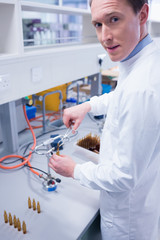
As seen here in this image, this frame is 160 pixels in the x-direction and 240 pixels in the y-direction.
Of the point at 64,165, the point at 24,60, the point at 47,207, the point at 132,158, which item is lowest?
the point at 47,207

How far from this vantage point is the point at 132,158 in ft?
2.09

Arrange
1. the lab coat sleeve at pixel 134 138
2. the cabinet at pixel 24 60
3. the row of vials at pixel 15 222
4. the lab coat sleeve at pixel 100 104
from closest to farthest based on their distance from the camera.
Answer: the lab coat sleeve at pixel 134 138
the row of vials at pixel 15 222
the cabinet at pixel 24 60
the lab coat sleeve at pixel 100 104

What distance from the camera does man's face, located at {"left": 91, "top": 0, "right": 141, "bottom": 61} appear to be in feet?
2.06

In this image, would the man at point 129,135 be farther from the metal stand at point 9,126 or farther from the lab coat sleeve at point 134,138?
the metal stand at point 9,126

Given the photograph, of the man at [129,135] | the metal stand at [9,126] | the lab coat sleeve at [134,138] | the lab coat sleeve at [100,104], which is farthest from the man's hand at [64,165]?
the metal stand at [9,126]

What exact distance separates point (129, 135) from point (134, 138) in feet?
0.06

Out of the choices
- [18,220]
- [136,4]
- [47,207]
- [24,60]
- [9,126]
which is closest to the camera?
[136,4]

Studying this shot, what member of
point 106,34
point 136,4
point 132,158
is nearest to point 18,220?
point 132,158

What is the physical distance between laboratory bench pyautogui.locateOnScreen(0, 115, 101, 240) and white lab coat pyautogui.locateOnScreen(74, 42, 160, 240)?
108 millimetres

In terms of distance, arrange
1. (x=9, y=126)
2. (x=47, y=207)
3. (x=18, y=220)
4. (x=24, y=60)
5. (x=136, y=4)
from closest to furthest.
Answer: (x=136, y=4)
(x=18, y=220)
(x=47, y=207)
(x=24, y=60)
(x=9, y=126)

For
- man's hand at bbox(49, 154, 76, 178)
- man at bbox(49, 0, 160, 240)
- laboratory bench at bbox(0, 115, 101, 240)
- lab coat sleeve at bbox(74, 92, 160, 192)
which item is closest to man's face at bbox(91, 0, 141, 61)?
man at bbox(49, 0, 160, 240)

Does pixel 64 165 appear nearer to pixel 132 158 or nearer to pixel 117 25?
pixel 132 158

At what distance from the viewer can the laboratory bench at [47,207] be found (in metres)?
0.79

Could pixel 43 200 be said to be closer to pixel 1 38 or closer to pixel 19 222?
pixel 19 222
